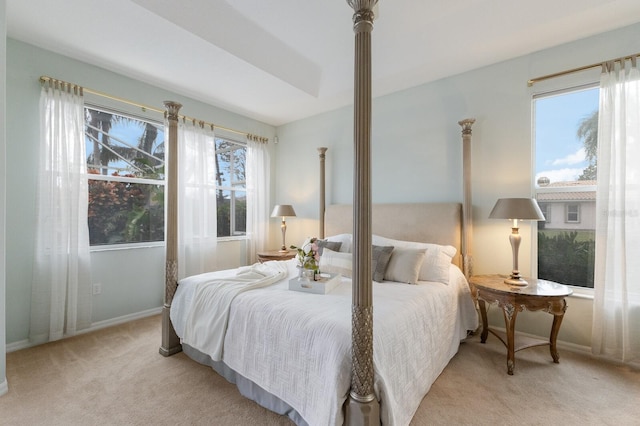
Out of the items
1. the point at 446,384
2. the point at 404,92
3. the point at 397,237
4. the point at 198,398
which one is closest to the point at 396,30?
the point at 404,92

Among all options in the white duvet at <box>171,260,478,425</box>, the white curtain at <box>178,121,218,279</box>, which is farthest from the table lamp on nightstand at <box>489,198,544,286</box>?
the white curtain at <box>178,121,218,279</box>

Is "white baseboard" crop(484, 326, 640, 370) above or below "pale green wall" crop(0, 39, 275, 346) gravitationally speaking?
below

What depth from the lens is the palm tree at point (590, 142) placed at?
2615 mm

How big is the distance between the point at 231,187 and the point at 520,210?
3.67m

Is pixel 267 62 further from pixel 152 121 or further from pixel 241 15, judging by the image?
pixel 152 121

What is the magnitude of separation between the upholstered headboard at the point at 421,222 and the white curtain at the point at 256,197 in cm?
153

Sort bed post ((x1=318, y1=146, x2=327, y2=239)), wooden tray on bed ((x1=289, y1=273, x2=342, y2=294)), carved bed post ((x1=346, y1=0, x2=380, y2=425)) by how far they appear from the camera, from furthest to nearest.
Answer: bed post ((x1=318, y1=146, x2=327, y2=239))
wooden tray on bed ((x1=289, y1=273, x2=342, y2=294))
carved bed post ((x1=346, y1=0, x2=380, y2=425))

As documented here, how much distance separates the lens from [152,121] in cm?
355

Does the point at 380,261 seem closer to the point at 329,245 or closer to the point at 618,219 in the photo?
the point at 329,245

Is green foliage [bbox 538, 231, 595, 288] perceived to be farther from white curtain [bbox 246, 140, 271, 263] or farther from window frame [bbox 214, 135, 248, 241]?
window frame [bbox 214, 135, 248, 241]

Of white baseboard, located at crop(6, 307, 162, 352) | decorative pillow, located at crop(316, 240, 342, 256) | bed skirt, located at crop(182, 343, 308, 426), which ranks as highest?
decorative pillow, located at crop(316, 240, 342, 256)

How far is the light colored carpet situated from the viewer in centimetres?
176

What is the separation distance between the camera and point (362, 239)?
4.59ft

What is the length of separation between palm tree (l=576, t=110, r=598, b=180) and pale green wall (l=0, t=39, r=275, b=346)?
460 centimetres
